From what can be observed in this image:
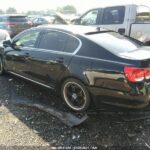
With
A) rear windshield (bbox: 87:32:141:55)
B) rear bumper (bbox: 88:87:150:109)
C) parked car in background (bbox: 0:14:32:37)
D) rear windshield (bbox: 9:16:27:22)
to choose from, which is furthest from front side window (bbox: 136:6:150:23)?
rear windshield (bbox: 9:16:27:22)

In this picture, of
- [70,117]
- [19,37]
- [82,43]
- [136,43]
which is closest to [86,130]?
[70,117]

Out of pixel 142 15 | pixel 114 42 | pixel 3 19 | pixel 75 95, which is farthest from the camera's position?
pixel 3 19

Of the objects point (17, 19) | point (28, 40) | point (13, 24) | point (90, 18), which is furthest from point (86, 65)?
point (17, 19)

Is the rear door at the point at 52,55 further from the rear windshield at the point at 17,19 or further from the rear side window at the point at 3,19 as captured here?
the rear side window at the point at 3,19

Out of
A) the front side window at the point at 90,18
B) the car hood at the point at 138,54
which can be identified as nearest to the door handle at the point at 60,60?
the car hood at the point at 138,54

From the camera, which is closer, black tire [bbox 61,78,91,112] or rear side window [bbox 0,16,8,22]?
black tire [bbox 61,78,91,112]

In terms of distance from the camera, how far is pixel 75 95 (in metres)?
4.79

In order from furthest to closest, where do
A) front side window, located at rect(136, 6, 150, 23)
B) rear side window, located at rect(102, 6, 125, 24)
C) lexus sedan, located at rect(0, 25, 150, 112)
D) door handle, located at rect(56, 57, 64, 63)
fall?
rear side window, located at rect(102, 6, 125, 24) → front side window, located at rect(136, 6, 150, 23) → door handle, located at rect(56, 57, 64, 63) → lexus sedan, located at rect(0, 25, 150, 112)

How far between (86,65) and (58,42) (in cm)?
101

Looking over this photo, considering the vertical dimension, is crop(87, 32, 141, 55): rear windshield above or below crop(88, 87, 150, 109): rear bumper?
above

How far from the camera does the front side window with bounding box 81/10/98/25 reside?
9312 mm

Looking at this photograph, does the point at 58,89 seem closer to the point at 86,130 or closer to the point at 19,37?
the point at 86,130

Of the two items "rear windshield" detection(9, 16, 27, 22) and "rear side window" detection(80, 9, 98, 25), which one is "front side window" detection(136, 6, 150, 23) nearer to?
"rear side window" detection(80, 9, 98, 25)

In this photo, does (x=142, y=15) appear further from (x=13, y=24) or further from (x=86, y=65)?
(x=13, y=24)
